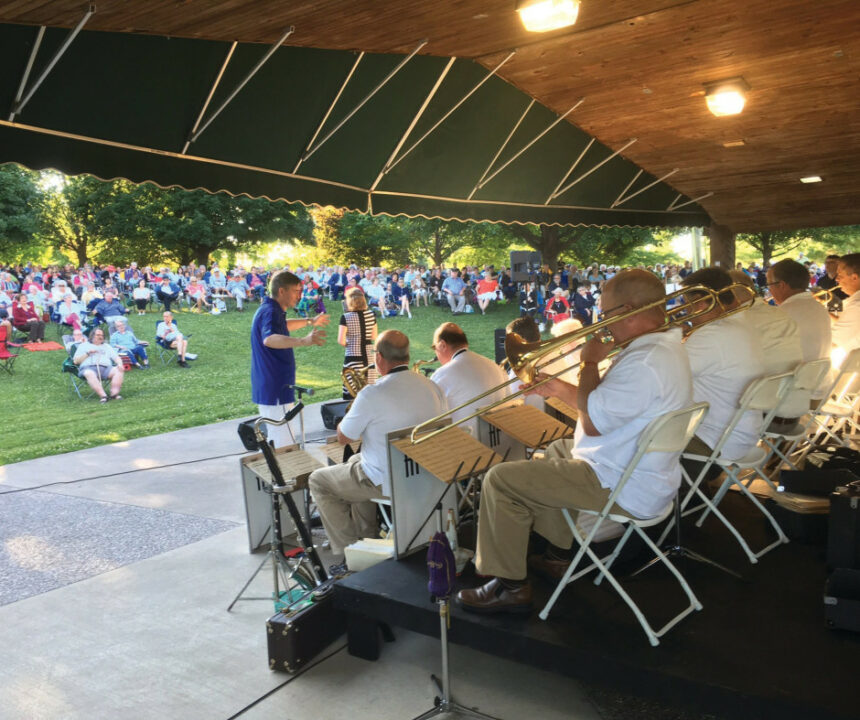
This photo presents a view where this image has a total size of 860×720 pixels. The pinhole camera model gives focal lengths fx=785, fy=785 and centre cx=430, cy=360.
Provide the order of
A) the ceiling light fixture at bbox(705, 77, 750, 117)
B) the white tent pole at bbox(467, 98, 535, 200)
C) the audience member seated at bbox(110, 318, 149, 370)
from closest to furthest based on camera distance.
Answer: the ceiling light fixture at bbox(705, 77, 750, 117) < the white tent pole at bbox(467, 98, 535, 200) < the audience member seated at bbox(110, 318, 149, 370)

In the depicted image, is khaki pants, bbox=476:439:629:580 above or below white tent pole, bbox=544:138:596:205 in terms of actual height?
below

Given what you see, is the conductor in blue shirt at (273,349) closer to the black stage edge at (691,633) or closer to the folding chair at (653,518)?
the black stage edge at (691,633)

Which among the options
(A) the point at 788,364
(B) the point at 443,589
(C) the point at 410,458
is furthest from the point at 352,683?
(A) the point at 788,364

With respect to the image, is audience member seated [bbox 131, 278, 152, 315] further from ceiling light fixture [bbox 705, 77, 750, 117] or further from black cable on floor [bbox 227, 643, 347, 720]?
black cable on floor [bbox 227, 643, 347, 720]

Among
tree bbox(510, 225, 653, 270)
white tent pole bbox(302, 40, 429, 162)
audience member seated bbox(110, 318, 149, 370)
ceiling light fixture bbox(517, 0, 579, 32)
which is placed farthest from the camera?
tree bbox(510, 225, 653, 270)

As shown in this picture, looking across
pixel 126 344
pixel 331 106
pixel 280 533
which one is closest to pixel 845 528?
pixel 280 533

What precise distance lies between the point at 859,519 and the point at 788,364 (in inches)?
66.9

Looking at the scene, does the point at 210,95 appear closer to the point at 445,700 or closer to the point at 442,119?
the point at 442,119

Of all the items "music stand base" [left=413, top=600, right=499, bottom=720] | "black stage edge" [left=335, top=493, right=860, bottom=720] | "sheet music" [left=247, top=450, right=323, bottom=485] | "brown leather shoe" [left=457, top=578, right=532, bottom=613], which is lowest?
"music stand base" [left=413, top=600, right=499, bottom=720]

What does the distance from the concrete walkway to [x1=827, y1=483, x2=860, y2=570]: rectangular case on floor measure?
133cm

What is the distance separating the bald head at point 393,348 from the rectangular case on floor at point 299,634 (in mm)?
1331

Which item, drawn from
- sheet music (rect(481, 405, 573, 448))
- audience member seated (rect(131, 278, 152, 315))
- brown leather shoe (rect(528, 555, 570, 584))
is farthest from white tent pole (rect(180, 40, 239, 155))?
audience member seated (rect(131, 278, 152, 315))

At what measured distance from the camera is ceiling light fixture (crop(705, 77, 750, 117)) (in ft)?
19.1

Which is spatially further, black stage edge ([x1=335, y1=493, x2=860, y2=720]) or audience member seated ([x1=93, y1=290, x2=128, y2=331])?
audience member seated ([x1=93, y1=290, x2=128, y2=331])
